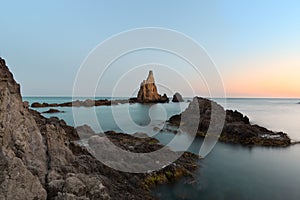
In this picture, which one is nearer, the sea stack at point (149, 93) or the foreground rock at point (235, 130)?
the foreground rock at point (235, 130)

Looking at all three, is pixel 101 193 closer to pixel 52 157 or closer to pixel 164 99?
pixel 52 157

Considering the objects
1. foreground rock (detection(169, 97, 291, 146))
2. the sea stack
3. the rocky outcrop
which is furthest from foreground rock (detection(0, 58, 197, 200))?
the sea stack

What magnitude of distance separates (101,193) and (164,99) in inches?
4383

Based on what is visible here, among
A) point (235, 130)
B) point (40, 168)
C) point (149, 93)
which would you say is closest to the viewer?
point (40, 168)

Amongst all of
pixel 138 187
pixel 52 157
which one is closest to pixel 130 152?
pixel 138 187

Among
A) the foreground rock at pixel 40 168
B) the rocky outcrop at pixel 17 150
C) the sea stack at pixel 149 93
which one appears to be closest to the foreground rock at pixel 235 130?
the foreground rock at pixel 40 168

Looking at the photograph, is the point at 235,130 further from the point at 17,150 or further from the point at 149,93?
the point at 149,93

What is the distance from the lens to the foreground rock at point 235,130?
26.5 metres

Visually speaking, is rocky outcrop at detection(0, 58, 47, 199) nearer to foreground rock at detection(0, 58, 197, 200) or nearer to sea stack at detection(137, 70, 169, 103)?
foreground rock at detection(0, 58, 197, 200)

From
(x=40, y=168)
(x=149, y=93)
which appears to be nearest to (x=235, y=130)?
(x=40, y=168)

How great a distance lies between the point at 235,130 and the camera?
1132 inches

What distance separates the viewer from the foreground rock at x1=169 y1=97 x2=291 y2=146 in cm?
2655

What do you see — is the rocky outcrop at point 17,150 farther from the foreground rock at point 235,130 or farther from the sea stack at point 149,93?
the sea stack at point 149,93

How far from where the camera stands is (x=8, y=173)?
24.2 ft
